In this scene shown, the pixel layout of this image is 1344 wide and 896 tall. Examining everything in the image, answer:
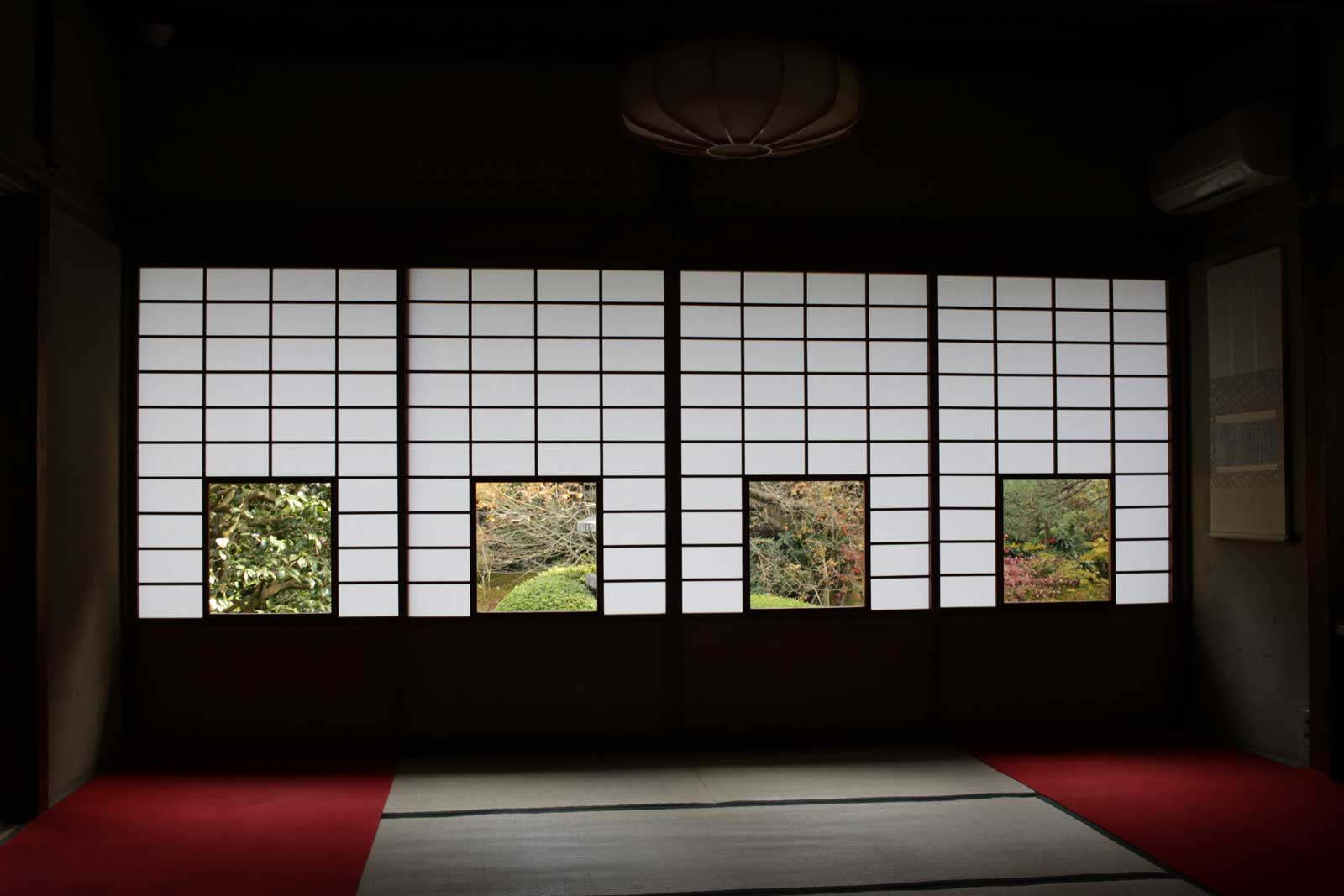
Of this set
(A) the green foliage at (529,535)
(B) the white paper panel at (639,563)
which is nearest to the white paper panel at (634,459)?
(B) the white paper panel at (639,563)

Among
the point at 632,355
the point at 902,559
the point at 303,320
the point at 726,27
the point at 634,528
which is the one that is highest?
the point at 726,27

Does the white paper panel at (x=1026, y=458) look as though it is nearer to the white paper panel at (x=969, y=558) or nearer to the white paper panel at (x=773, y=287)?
the white paper panel at (x=969, y=558)

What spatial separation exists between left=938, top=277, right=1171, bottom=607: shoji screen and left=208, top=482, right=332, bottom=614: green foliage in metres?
4.03

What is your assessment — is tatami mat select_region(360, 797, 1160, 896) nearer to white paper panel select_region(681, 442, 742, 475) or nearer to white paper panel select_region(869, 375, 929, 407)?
white paper panel select_region(681, 442, 742, 475)

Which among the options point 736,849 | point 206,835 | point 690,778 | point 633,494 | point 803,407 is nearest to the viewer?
point 736,849

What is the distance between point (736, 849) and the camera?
13.0 feet

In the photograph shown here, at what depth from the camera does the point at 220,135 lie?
5.45 metres

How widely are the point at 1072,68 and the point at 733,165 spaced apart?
1976mm

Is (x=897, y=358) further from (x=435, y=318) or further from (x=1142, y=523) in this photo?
(x=435, y=318)
